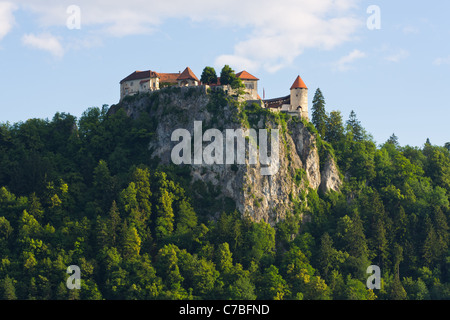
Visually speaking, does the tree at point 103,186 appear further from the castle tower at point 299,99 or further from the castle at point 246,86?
the castle tower at point 299,99

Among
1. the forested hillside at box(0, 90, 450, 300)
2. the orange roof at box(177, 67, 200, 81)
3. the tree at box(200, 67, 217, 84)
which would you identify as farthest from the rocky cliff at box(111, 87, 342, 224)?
the tree at box(200, 67, 217, 84)

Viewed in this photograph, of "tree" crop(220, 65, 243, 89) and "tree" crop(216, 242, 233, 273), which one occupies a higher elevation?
"tree" crop(220, 65, 243, 89)

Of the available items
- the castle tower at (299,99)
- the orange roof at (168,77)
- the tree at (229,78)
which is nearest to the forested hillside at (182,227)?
the castle tower at (299,99)

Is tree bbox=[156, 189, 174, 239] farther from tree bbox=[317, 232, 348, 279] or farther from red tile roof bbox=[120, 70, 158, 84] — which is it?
red tile roof bbox=[120, 70, 158, 84]

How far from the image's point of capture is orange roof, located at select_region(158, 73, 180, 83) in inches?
5595

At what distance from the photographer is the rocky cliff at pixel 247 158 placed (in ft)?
428

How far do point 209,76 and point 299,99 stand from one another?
11954 millimetres

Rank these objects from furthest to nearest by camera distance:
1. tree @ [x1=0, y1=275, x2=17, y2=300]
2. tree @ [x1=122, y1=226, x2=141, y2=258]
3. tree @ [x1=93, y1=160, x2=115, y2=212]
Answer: tree @ [x1=93, y1=160, x2=115, y2=212] → tree @ [x1=122, y1=226, x2=141, y2=258] → tree @ [x1=0, y1=275, x2=17, y2=300]

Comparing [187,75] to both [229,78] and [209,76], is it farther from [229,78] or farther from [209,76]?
[229,78]

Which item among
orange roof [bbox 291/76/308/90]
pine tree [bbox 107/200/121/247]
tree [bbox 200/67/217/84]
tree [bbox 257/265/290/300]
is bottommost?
tree [bbox 257/265/290/300]

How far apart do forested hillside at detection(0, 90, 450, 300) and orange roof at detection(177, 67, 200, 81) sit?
7356 mm

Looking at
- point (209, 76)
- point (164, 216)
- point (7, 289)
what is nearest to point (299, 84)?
point (209, 76)

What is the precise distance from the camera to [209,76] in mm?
137500

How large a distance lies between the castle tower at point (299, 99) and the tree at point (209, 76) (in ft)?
33.6
